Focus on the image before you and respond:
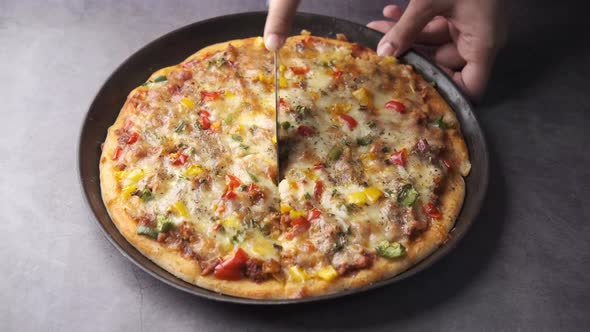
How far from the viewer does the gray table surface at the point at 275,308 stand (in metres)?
3.94

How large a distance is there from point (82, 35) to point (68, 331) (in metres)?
3.20

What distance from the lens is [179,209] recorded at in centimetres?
404

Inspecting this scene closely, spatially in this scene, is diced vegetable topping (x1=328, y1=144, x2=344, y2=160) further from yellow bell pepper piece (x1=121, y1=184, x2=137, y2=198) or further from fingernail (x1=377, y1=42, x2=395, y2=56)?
yellow bell pepper piece (x1=121, y1=184, x2=137, y2=198)

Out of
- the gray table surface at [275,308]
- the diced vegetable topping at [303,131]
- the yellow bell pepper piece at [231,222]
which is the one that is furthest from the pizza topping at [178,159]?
the diced vegetable topping at [303,131]

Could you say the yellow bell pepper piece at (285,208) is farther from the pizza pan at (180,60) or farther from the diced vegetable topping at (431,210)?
the diced vegetable topping at (431,210)

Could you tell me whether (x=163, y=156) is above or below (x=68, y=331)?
above

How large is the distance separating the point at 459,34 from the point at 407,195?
185cm

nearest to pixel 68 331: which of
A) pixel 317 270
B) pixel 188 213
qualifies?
pixel 188 213

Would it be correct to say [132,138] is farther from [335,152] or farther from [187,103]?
[335,152]

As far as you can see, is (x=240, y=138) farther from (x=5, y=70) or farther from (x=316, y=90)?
(x=5, y=70)

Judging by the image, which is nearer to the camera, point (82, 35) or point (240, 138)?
point (240, 138)

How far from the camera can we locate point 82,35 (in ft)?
19.5

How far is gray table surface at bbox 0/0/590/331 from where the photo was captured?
3.94 meters

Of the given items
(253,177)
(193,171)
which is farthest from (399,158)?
(193,171)
